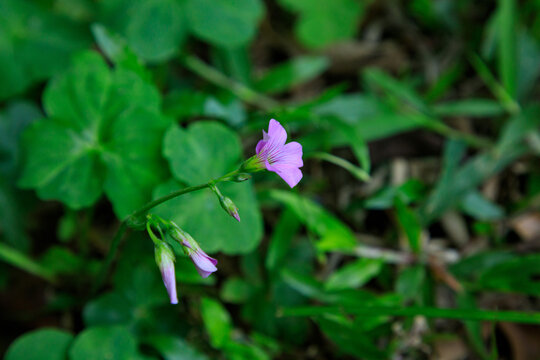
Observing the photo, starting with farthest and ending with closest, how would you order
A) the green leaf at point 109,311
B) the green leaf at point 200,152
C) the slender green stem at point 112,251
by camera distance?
the green leaf at point 109,311 < the green leaf at point 200,152 < the slender green stem at point 112,251

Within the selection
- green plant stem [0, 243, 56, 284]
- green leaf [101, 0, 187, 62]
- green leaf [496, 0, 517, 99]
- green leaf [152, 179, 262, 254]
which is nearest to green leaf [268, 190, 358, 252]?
green leaf [152, 179, 262, 254]

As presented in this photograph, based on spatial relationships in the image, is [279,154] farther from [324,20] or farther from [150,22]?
[324,20]

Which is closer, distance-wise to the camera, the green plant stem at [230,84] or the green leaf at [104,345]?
the green leaf at [104,345]

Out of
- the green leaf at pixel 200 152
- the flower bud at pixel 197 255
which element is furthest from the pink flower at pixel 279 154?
Answer: the green leaf at pixel 200 152

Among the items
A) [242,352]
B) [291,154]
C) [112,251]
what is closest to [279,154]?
[291,154]

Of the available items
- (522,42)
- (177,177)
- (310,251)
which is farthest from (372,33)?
(177,177)

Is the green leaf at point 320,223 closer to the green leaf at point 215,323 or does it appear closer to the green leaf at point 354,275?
the green leaf at point 354,275
